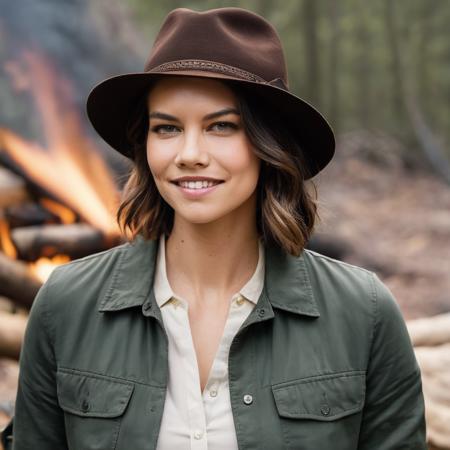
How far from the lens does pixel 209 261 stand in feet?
7.54

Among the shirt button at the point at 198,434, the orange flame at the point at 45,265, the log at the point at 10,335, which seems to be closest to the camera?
the shirt button at the point at 198,434

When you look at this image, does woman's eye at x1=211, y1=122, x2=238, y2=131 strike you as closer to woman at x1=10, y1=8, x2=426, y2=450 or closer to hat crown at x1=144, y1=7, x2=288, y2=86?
woman at x1=10, y1=8, x2=426, y2=450

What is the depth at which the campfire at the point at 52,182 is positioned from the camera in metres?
5.17

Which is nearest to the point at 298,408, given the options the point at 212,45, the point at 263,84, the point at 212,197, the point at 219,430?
the point at 219,430

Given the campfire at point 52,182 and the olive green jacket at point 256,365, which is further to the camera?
the campfire at point 52,182

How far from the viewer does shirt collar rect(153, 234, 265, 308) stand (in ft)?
7.32

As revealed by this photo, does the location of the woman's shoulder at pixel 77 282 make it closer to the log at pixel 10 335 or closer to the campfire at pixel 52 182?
the log at pixel 10 335

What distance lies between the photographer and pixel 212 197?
83.0 inches

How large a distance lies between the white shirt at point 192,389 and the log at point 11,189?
3536mm

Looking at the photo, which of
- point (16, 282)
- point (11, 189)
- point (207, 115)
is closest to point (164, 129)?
point (207, 115)

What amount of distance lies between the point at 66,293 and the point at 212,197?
53 centimetres

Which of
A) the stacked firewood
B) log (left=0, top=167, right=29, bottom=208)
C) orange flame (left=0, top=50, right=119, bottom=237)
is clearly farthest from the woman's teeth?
log (left=0, top=167, right=29, bottom=208)

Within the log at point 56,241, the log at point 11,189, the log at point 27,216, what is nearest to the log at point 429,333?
the log at point 56,241

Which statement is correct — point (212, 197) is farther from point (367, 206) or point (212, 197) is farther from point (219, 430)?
point (367, 206)
